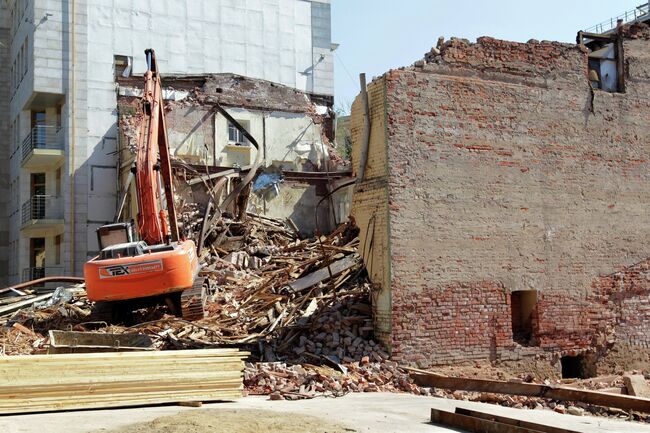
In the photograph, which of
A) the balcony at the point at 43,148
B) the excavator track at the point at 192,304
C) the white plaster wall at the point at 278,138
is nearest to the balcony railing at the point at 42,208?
the balcony at the point at 43,148

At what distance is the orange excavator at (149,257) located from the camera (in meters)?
14.4

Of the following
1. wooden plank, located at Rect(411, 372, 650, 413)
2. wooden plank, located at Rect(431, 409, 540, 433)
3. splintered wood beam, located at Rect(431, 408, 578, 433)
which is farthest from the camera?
wooden plank, located at Rect(411, 372, 650, 413)

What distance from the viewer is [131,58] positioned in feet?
97.5

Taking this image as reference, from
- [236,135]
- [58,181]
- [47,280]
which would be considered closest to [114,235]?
[47,280]

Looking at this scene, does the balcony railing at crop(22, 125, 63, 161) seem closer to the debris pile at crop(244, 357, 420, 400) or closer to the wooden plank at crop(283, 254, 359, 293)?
the wooden plank at crop(283, 254, 359, 293)

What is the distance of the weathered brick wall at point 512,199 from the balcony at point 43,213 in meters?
18.7

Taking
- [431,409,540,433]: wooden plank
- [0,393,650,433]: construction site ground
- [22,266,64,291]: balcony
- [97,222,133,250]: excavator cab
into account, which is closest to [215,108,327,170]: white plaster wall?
[22,266,64,291]: balcony

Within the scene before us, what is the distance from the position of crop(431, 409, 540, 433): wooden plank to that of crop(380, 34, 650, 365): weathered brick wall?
3529 mm

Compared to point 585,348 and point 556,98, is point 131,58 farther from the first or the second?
point 585,348

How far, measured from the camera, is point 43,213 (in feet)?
98.6

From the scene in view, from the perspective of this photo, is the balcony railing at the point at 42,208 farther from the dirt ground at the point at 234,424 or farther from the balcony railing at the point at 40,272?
the dirt ground at the point at 234,424

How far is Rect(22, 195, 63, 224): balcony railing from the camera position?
2902 centimetres

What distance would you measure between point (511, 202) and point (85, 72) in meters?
19.8

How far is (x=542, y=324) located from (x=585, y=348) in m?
1.12
